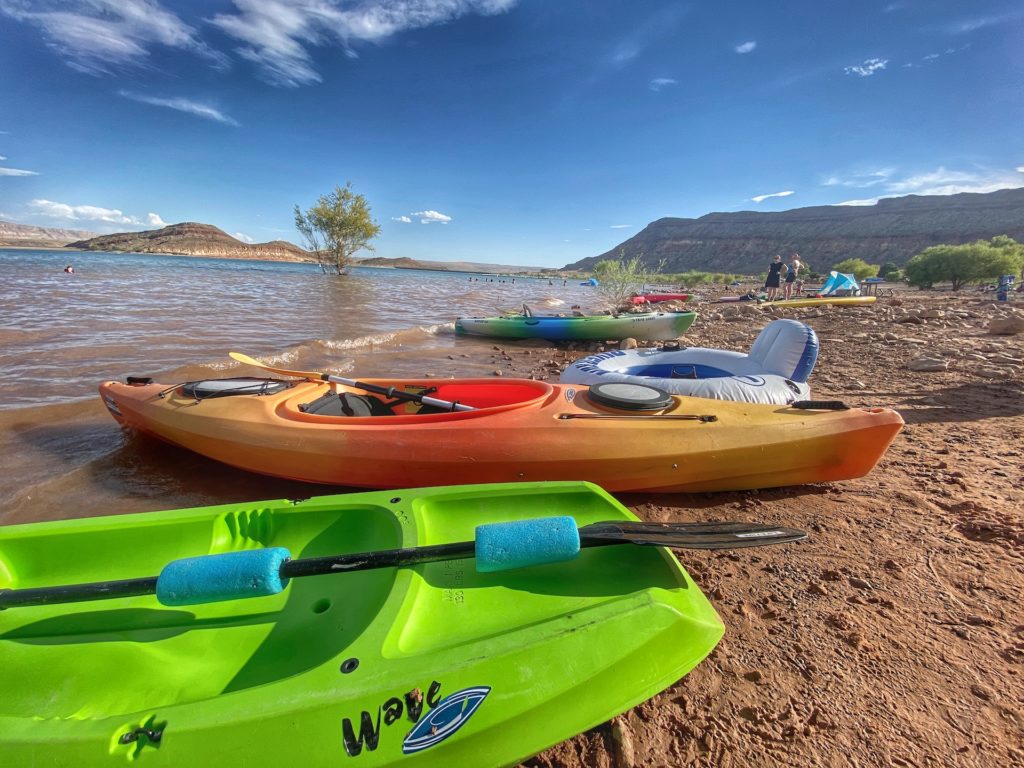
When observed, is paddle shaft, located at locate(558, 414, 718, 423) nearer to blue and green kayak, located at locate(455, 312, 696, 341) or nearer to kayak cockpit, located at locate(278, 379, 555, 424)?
kayak cockpit, located at locate(278, 379, 555, 424)

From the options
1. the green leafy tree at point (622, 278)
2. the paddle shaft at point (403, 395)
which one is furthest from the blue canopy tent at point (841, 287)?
the paddle shaft at point (403, 395)

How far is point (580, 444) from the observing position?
2.60 m

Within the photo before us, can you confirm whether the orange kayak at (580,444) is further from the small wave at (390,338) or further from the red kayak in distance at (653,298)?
the red kayak in distance at (653,298)

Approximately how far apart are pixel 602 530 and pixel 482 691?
69 centimetres

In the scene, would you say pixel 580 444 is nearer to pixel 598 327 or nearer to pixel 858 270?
pixel 598 327

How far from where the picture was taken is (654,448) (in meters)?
2.56

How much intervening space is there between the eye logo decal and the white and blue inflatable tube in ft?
8.76

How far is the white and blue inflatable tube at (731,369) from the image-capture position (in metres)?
3.34

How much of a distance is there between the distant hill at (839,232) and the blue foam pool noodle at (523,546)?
241ft

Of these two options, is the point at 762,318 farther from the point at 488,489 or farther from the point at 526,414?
the point at 488,489

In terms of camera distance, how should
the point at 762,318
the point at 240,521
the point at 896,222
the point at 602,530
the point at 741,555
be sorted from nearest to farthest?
1. the point at 602,530
2. the point at 240,521
3. the point at 741,555
4. the point at 762,318
5. the point at 896,222

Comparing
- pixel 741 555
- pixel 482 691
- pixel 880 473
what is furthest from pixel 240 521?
pixel 880 473

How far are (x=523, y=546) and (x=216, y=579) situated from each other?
3.08 ft

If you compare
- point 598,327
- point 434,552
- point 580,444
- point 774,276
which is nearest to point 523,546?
point 434,552
